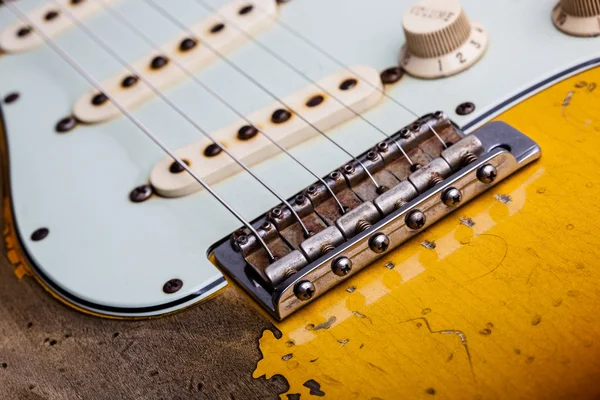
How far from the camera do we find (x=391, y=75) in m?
1.35

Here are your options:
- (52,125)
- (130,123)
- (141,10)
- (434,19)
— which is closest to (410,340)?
(434,19)

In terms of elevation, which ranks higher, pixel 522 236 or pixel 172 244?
pixel 522 236

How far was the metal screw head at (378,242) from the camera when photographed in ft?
3.56

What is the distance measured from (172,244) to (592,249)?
1.92 feet

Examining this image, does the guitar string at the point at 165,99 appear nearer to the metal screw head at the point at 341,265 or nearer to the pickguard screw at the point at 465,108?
the metal screw head at the point at 341,265

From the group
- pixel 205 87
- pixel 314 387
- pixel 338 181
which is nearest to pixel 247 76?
pixel 205 87

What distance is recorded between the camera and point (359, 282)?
3.60ft

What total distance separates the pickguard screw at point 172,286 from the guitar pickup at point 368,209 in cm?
6

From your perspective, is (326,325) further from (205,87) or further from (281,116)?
(205,87)

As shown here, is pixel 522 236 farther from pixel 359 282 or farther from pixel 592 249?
pixel 359 282

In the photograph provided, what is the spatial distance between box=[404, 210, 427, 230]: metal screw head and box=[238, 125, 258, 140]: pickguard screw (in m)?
0.33

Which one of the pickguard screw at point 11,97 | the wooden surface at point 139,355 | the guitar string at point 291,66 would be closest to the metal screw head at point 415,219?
the guitar string at point 291,66

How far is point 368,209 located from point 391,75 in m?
0.33

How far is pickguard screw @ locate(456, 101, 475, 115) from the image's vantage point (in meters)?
1.25
